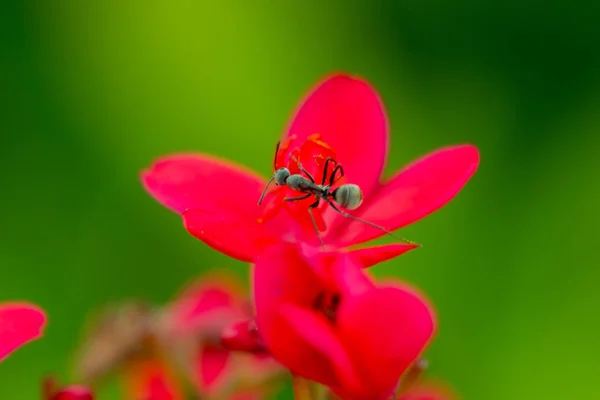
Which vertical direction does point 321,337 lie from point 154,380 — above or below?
above

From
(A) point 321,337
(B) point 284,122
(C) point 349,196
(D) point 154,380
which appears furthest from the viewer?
(B) point 284,122

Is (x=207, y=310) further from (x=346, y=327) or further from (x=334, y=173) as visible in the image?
(x=346, y=327)

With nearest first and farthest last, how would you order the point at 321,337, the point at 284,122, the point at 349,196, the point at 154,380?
the point at 321,337, the point at 349,196, the point at 154,380, the point at 284,122

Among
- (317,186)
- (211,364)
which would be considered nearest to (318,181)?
(317,186)

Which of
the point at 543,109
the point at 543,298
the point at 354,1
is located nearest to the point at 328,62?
the point at 354,1

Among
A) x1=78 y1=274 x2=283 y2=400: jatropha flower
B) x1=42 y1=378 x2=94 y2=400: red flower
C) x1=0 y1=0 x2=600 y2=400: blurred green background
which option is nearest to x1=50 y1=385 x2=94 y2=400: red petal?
x1=42 y1=378 x2=94 y2=400: red flower

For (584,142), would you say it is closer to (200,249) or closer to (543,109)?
(543,109)

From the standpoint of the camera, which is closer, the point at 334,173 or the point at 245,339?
the point at 245,339
